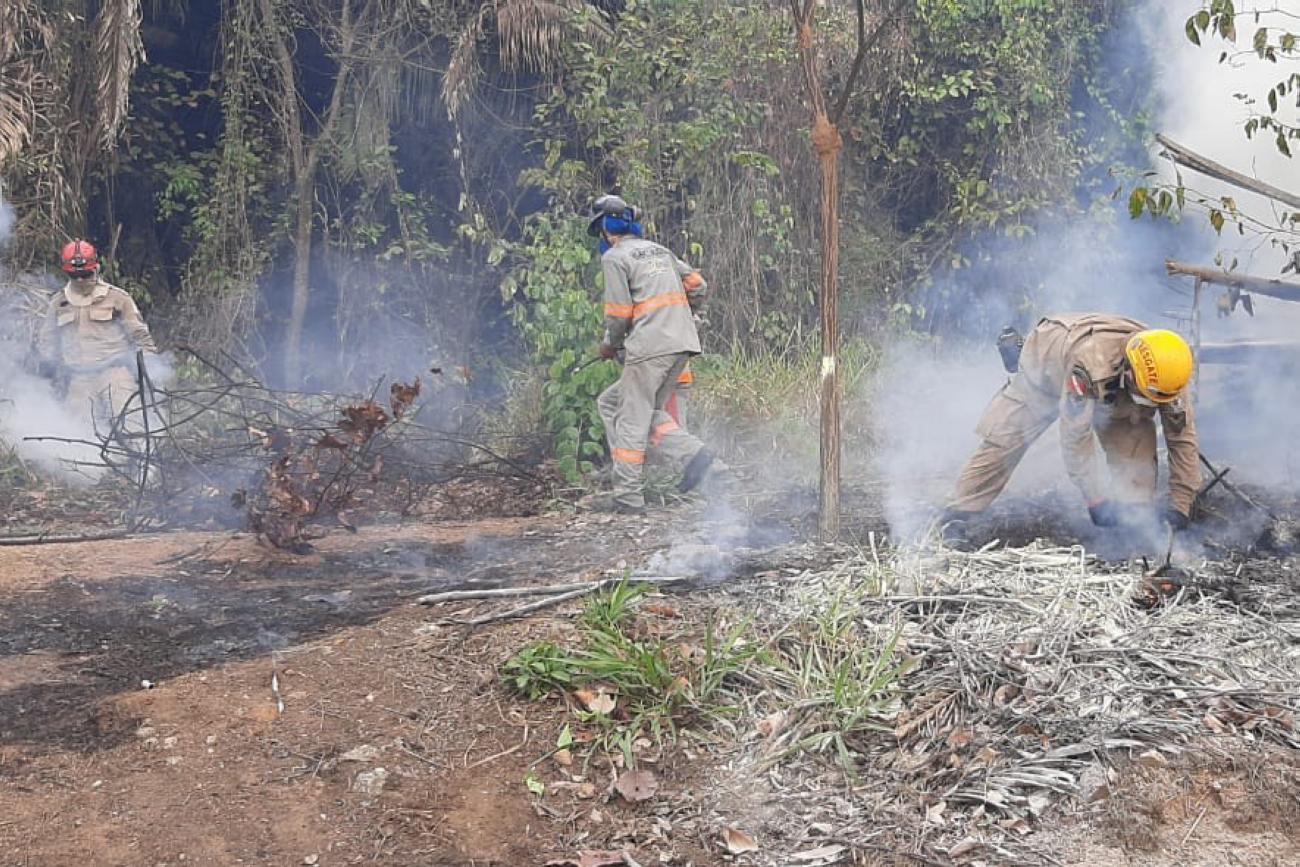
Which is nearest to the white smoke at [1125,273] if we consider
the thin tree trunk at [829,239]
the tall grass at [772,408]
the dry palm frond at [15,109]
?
the tall grass at [772,408]

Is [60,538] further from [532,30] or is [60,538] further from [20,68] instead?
[532,30]

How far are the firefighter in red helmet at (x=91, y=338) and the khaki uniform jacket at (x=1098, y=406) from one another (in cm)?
645

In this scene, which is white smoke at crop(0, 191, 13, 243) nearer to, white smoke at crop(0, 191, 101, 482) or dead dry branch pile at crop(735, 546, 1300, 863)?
white smoke at crop(0, 191, 101, 482)

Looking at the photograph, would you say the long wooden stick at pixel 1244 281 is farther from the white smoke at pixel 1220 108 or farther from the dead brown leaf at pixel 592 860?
the dead brown leaf at pixel 592 860

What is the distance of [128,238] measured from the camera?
11.1 meters

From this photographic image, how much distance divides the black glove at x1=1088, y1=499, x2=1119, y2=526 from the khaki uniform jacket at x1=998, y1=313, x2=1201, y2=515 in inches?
1.6

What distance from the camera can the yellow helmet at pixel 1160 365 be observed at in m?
5.25

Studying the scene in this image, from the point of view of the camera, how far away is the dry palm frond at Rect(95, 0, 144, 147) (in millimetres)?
9109

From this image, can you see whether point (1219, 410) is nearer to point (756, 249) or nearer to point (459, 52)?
point (756, 249)

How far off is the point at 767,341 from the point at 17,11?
20.7ft

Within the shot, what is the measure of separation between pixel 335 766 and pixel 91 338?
6.18 metres

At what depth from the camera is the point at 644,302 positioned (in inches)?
293

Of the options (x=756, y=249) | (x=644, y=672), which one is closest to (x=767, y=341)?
(x=756, y=249)

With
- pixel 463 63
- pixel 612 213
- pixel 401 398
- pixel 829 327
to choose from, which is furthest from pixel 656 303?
pixel 463 63
